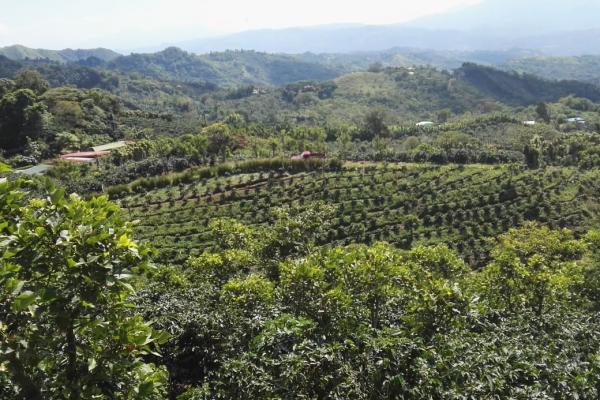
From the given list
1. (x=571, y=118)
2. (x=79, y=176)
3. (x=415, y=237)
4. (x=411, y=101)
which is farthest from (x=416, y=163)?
(x=411, y=101)

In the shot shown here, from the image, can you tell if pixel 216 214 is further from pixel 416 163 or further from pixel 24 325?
pixel 24 325

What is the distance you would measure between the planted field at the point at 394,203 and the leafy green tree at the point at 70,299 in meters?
33.3

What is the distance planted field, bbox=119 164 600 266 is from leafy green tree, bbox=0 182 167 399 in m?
33.3

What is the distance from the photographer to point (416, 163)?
6475 cm

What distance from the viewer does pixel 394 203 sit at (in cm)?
4825

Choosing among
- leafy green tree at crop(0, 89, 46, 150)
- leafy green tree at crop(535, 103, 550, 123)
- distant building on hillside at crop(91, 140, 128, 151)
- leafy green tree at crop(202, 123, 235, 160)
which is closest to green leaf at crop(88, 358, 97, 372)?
leafy green tree at crop(202, 123, 235, 160)

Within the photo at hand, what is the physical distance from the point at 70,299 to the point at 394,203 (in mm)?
45483

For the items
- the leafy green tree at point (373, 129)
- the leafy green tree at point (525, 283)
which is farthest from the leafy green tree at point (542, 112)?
the leafy green tree at point (525, 283)

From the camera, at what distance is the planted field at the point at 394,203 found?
42031 mm

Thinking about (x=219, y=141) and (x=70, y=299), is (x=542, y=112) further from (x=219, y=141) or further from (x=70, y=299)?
(x=70, y=299)

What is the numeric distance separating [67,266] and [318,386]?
4249 mm

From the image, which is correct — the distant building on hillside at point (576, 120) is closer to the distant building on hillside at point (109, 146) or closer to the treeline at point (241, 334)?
the distant building on hillside at point (109, 146)

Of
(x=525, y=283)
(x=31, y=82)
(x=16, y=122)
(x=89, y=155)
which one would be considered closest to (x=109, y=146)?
(x=89, y=155)

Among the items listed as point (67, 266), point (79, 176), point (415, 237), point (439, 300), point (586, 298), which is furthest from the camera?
point (79, 176)
